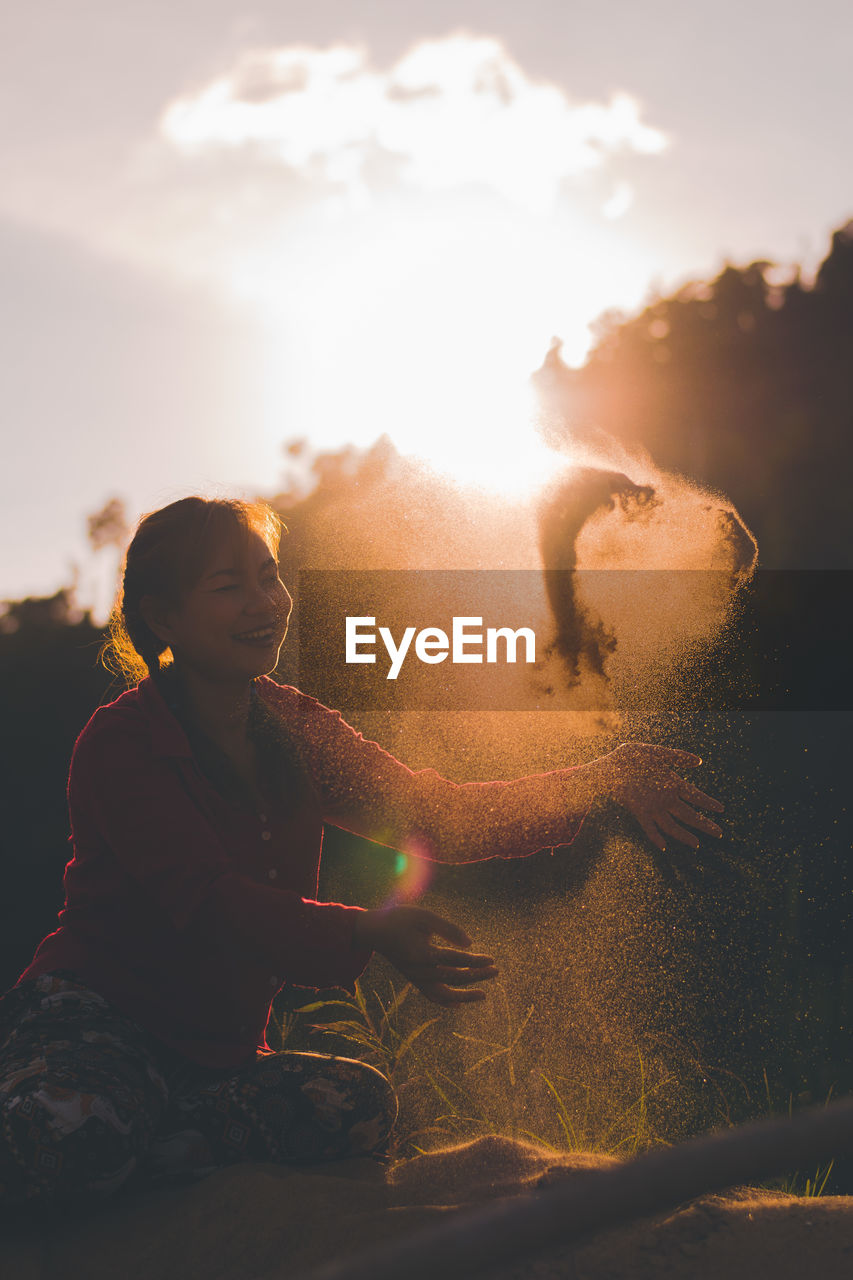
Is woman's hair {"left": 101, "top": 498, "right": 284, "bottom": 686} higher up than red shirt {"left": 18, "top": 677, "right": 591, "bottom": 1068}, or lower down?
higher up

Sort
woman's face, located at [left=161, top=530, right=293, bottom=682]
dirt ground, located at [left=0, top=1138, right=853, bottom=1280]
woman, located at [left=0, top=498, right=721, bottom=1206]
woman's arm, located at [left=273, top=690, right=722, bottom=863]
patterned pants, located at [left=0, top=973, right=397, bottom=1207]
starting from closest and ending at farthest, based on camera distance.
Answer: dirt ground, located at [left=0, top=1138, right=853, bottom=1280] < patterned pants, located at [left=0, top=973, right=397, bottom=1207] < woman, located at [left=0, top=498, right=721, bottom=1206] < woman's face, located at [left=161, top=530, right=293, bottom=682] < woman's arm, located at [left=273, top=690, right=722, bottom=863]

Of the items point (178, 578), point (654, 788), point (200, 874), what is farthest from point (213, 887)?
point (654, 788)

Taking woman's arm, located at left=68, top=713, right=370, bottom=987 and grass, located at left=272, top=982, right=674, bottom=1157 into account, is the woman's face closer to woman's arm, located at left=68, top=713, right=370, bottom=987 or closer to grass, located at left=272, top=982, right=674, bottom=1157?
woman's arm, located at left=68, top=713, right=370, bottom=987

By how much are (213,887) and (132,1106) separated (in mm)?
481

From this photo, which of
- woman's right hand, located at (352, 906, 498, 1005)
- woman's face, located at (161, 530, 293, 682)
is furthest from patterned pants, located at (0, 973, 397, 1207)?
woman's face, located at (161, 530, 293, 682)

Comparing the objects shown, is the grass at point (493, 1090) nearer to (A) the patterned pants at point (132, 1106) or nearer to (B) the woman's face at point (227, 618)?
(A) the patterned pants at point (132, 1106)

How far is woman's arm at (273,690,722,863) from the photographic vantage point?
7.77ft

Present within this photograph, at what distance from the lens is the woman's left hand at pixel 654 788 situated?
7.57 feet

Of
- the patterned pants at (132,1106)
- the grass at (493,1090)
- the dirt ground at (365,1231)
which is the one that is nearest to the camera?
the dirt ground at (365,1231)

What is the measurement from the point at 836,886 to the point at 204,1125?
262 cm

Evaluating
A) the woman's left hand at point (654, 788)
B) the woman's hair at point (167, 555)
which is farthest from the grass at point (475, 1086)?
the woman's hair at point (167, 555)

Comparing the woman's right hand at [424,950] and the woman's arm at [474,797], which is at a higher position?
the woman's arm at [474,797]

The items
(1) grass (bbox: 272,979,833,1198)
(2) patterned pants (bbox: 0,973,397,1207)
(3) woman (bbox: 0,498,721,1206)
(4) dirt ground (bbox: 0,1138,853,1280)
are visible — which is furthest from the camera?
(1) grass (bbox: 272,979,833,1198)

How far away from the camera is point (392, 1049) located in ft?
11.2
